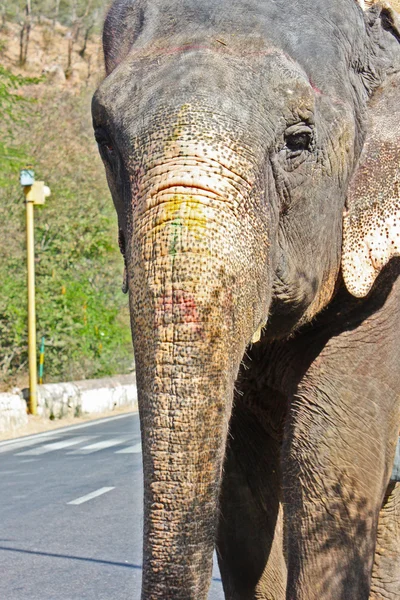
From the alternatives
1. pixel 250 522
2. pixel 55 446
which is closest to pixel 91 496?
pixel 250 522

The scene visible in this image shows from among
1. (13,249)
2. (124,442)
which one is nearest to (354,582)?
(124,442)

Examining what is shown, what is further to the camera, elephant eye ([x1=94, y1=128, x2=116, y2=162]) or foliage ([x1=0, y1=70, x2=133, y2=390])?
foliage ([x1=0, y1=70, x2=133, y2=390])

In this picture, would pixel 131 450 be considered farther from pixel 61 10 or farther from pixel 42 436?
pixel 61 10

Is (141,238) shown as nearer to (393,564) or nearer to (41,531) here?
(393,564)

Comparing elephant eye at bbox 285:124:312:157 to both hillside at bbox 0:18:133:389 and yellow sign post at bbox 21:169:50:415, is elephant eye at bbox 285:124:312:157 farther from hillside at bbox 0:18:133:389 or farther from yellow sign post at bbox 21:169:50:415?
hillside at bbox 0:18:133:389

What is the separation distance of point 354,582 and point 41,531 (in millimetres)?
5603

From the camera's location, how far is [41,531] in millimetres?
9305

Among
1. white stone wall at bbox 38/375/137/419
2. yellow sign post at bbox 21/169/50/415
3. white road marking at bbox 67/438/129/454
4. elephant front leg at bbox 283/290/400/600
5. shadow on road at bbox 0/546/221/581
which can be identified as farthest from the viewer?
white stone wall at bbox 38/375/137/419

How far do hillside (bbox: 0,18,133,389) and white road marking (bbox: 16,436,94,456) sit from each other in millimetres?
8565

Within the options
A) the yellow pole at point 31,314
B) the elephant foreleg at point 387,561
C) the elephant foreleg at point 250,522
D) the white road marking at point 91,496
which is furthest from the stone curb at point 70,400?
the elephant foreleg at point 387,561

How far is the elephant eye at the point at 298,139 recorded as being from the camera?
3.71m

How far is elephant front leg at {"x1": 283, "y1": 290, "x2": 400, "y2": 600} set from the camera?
406 cm

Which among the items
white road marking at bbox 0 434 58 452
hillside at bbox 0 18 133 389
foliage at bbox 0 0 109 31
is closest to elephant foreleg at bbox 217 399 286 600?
white road marking at bbox 0 434 58 452

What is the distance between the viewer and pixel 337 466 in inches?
160
